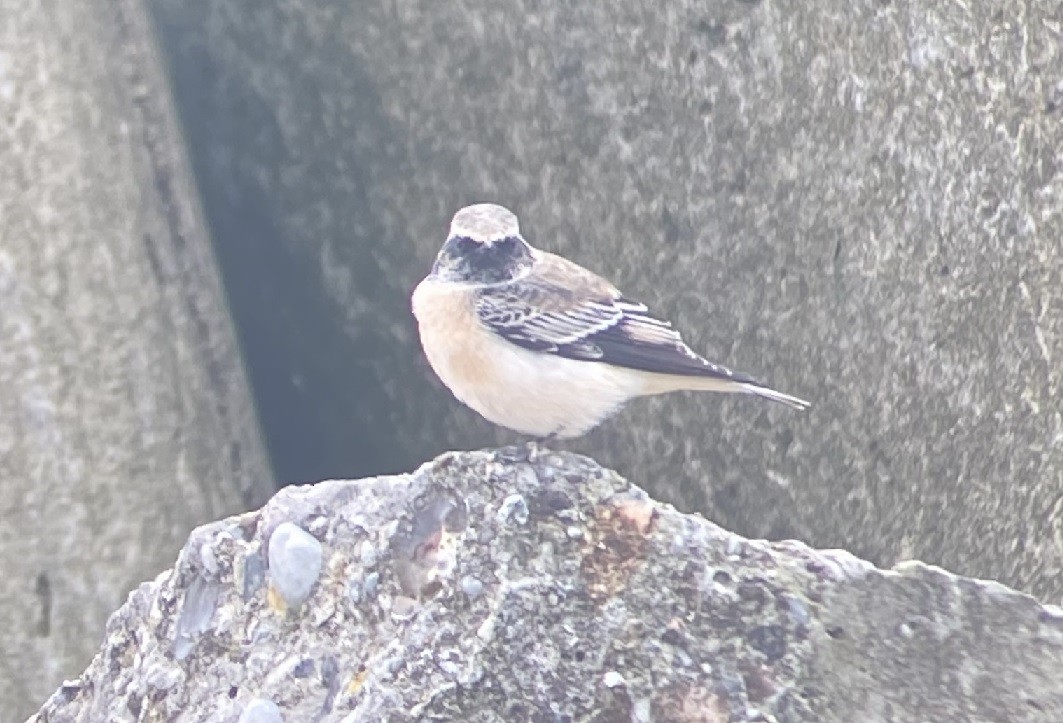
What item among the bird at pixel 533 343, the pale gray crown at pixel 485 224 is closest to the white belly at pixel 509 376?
the bird at pixel 533 343

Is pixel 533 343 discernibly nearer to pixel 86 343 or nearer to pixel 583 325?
pixel 583 325

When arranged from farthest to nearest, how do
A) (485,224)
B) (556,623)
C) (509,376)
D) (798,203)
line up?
(798,203), (485,224), (509,376), (556,623)

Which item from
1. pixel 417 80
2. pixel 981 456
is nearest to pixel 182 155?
pixel 417 80

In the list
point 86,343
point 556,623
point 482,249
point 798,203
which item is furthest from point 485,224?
point 86,343

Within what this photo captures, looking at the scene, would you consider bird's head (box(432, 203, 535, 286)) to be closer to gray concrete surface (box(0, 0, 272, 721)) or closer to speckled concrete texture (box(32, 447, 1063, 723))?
speckled concrete texture (box(32, 447, 1063, 723))

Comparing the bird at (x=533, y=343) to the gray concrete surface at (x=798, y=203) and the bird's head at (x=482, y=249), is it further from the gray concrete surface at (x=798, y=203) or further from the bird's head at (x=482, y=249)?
the gray concrete surface at (x=798, y=203)

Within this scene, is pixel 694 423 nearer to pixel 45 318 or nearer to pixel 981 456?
pixel 981 456
